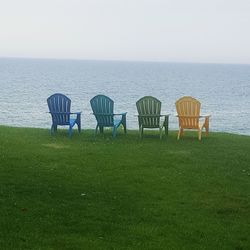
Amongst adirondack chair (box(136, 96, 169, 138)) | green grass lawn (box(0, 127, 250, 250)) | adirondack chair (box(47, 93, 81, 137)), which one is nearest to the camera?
green grass lawn (box(0, 127, 250, 250))

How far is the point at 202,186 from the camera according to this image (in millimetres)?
8117

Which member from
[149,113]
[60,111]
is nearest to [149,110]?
[149,113]

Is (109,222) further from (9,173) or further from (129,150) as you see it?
(129,150)

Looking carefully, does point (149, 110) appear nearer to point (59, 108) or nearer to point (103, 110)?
point (103, 110)

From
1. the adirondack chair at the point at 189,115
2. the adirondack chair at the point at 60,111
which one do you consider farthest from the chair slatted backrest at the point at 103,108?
the adirondack chair at the point at 189,115

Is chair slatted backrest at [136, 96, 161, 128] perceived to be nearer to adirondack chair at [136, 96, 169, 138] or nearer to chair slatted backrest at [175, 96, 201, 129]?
adirondack chair at [136, 96, 169, 138]

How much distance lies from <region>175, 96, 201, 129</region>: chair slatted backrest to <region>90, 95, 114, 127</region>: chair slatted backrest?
1596 mm

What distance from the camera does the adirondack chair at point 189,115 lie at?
13062mm

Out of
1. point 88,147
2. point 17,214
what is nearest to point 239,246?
point 17,214

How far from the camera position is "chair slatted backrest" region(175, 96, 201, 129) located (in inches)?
515

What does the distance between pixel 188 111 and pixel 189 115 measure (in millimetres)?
123

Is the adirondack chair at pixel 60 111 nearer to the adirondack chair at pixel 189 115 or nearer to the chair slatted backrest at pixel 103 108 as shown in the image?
the chair slatted backrest at pixel 103 108

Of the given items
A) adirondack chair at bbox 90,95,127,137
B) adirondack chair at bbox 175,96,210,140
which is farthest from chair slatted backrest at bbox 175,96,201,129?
adirondack chair at bbox 90,95,127,137

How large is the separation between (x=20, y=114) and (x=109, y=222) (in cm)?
2849
